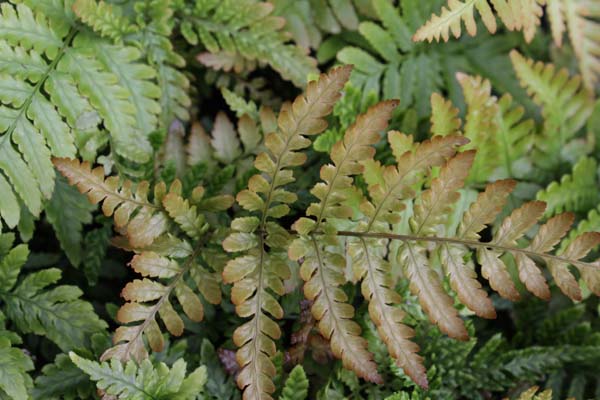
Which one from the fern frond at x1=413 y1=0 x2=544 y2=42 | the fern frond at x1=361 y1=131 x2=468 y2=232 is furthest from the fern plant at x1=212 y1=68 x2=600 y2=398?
the fern frond at x1=413 y1=0 x2=544 y2=42

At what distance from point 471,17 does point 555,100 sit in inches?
24.9

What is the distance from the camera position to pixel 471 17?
60.2 inches

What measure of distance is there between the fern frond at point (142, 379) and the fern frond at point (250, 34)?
878 millimetres

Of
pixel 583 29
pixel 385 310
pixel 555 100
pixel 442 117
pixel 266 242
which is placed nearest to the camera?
pixel 385 310

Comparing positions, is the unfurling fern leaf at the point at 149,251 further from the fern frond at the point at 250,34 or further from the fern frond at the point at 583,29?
the fern frond at the point at 583,29

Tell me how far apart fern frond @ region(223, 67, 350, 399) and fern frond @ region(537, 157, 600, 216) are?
0.82m

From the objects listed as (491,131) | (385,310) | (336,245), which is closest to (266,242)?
(336,245)

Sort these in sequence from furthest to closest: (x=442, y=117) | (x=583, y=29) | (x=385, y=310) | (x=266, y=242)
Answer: (x=583, y=29), (x=442, y=117), (x=266, y=242), (x=385, y=310)

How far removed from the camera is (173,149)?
189 cm

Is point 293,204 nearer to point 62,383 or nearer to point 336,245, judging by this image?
point 336,245

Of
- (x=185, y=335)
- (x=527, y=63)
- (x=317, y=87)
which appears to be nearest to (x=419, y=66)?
(x=527, y=63)

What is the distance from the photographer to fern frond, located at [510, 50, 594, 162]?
6.51 ft

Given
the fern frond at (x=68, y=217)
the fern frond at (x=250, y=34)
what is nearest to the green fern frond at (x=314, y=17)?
the fern frond at (x=250, y=34)

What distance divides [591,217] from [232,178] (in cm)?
102
